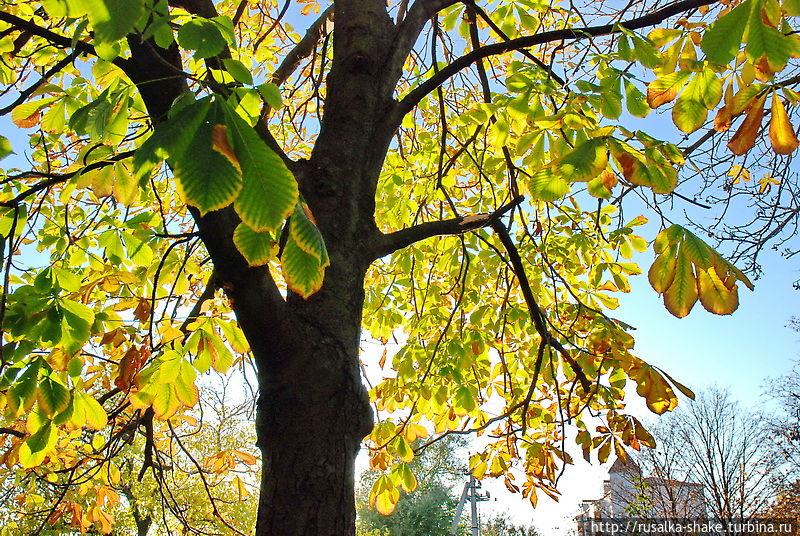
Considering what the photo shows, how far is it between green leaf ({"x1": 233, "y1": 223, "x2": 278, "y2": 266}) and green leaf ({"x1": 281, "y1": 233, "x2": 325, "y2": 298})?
0.05 m

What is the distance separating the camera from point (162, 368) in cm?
156

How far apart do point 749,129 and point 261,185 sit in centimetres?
99

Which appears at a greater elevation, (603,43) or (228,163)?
(603,43)

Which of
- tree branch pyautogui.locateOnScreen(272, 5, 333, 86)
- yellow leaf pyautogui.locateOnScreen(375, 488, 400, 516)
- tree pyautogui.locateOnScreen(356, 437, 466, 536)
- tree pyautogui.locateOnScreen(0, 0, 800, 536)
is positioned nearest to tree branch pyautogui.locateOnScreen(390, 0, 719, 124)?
tree pyautogui.locateOnScreen(0, 0, 800, 536)

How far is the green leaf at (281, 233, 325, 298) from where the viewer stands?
35.3 inches

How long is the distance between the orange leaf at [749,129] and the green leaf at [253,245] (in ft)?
3.10

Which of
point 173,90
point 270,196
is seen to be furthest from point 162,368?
point 270,196

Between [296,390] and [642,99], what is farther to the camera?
[642,99]

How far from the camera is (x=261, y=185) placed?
77cm

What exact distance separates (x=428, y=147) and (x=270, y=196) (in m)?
3.04

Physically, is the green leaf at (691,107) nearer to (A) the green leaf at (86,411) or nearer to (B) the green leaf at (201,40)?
(B) the green leaf at (201,40)

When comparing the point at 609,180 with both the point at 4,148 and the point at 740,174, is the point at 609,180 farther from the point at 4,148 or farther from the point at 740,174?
the point at 740,174

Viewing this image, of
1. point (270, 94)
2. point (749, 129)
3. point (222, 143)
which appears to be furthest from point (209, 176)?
point (749, 129)

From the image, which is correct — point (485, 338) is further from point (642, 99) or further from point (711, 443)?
point (711, 443)
